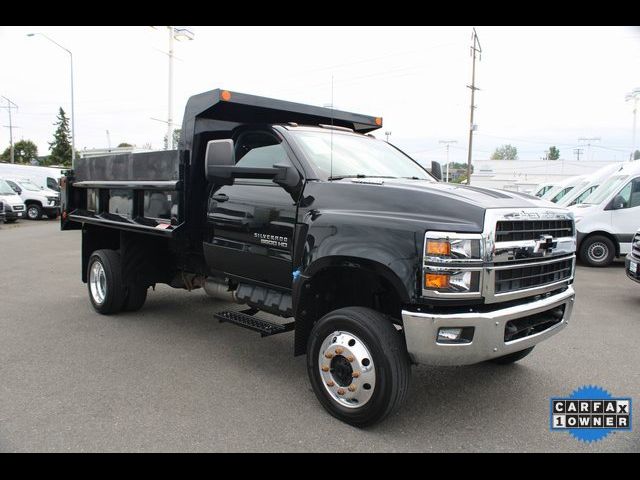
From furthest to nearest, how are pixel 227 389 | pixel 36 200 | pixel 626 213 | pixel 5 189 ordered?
1. pixel 36 200
2. pixel 5 189
3. pixel 626 213
4. pixel 227 389

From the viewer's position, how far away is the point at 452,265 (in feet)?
10.7

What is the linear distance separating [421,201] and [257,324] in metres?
1.95

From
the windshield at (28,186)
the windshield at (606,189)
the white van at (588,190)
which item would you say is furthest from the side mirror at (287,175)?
the windshield at (28,186)

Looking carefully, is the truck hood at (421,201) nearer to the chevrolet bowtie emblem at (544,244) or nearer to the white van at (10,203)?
the chevrolet bowtie emblem at (544,244)

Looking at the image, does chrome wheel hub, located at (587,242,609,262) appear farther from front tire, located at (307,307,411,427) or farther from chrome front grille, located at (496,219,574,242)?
front tire, located at (307,307,411,427)

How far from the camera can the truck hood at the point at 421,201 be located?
3.36 m

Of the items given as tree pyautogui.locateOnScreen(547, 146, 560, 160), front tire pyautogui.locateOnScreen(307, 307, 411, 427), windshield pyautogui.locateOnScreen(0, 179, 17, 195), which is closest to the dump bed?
front tire pyautogui.locateOnScreen(307, 307, 411, 427)

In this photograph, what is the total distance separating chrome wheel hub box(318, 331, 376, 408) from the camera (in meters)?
3.55

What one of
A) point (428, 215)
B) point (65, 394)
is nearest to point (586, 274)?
point (428, 215)

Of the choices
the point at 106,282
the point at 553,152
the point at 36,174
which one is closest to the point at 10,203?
the point at 36,174

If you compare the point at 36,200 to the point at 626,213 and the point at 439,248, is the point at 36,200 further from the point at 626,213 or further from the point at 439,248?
the point at 439,248

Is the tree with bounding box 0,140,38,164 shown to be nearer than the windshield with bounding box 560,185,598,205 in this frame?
No

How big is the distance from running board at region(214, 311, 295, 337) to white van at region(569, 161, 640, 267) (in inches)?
384

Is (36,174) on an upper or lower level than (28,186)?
upper
